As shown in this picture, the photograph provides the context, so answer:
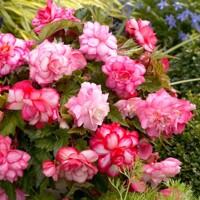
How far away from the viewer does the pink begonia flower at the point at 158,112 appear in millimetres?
2461

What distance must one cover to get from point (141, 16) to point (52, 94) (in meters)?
3.59

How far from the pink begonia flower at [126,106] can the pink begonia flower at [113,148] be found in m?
0.15

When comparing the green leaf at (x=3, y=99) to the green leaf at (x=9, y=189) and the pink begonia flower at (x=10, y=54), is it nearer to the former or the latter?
the pink begonia flower at (x=10, y=54)

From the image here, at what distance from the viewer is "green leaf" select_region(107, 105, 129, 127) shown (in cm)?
244

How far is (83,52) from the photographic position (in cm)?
258

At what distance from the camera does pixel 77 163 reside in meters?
2.24

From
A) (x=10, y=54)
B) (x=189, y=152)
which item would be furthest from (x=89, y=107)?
(x=189, y=152)

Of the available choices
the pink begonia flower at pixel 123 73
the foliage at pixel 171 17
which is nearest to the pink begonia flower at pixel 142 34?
the pink begonia flower at pixel 123 73

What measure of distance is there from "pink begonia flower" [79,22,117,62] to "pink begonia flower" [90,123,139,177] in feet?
1.17

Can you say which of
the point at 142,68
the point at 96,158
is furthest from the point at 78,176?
the point at 142,68

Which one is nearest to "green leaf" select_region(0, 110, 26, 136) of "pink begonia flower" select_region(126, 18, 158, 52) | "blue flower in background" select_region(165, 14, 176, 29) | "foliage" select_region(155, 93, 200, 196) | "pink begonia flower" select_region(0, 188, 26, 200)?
"pink begonia flower" select_region(0, 188, 26, 200)

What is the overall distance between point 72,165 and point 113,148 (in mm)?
175

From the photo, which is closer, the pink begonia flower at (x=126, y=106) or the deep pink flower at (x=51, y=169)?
the deep pink flower at (x=51, y=169)

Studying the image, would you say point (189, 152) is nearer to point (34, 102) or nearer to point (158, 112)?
point (158, 112)
